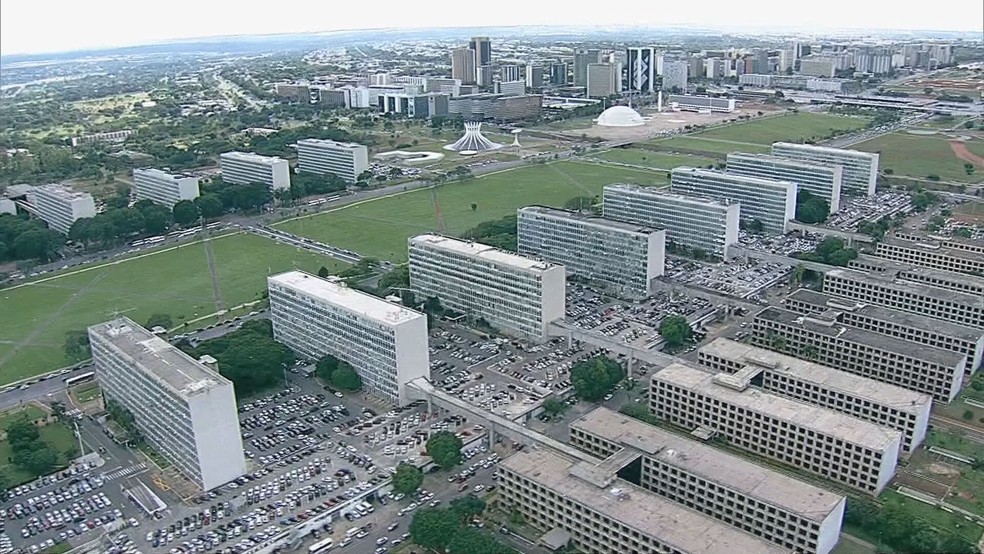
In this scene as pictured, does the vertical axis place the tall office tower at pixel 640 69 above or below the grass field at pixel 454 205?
above

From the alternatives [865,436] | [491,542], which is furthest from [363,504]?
[865,436]

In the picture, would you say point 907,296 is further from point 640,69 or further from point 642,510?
point 640,69

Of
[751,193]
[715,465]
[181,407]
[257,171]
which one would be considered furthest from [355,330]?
[257,171]

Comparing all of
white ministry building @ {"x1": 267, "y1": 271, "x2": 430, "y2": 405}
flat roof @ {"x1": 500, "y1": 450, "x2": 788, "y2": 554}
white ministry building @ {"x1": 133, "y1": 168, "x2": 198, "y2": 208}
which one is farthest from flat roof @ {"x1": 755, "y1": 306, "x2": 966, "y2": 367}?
white ministry building @ {"x1": 133, "y1": 168, "x2": 198, "y2": 208}

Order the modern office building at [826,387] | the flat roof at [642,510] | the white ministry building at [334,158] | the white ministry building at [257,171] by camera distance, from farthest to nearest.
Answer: the white ministry building at [334,158]
the white ministry building at [257,171]
the modern office building at [826,387]
the flat roof at [642,510]

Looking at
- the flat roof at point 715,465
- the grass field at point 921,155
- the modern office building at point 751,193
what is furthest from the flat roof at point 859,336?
the grass field at point 921,155

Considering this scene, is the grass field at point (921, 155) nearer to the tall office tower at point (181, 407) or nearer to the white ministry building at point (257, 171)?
the white ministry building at point (257, 171)
